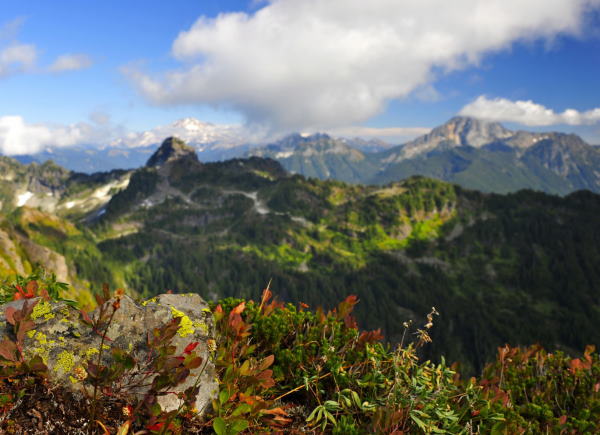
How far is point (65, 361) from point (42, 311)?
2.94 ft

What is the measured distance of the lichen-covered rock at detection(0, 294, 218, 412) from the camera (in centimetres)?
355

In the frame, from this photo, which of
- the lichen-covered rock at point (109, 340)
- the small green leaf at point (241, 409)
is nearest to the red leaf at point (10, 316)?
the lichen-covered rock at point (109, 340)

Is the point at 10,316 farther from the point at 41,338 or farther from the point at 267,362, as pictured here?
the point at 267,362

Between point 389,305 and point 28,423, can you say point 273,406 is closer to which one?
point 28,423

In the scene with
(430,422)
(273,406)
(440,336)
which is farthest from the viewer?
(440,336)

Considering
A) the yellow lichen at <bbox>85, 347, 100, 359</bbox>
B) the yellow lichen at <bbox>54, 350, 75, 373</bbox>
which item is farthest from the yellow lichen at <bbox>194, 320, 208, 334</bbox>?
the yellow lichen at <bbox>54, 350, 75, 373</bbox>

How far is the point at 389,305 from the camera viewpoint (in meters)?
194

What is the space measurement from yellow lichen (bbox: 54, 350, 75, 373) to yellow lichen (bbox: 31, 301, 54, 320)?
2.18ft

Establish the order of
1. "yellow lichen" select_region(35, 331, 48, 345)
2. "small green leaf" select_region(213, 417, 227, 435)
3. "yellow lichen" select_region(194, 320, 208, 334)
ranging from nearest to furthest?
"small green leaf" select_region(213, 417, 227, 435)
"yellow lichen" select_region(35, 331, 48, 345)
"yellow lichen" select_region(194, 320, 208, 334)

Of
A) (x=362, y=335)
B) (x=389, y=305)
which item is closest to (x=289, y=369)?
(x=362, y=335)

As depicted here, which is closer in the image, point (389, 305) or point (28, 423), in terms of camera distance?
point (28, 423)

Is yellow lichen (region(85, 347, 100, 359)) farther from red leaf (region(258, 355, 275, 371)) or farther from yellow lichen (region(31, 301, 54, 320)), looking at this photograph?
red leaf (region(258, 355, 275, 371))

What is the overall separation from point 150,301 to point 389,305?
669ft

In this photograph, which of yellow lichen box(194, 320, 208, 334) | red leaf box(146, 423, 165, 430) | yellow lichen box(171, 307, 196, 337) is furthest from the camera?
yellow lichen box(194, 320, 208, 334)
